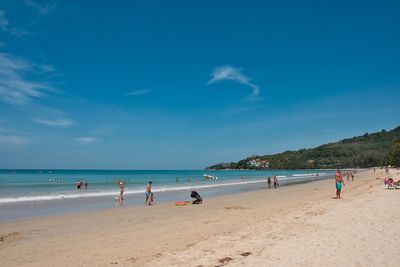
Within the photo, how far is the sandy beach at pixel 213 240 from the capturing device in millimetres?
7750

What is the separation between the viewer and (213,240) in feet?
32.6

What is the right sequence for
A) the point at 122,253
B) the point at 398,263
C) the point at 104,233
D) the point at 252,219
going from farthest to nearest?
the point at 252,219, the point at 104,233, the point at 122,253, the point at 398,263

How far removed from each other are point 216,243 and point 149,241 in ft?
7.25

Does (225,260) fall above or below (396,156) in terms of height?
below

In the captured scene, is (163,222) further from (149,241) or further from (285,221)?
(285,221)

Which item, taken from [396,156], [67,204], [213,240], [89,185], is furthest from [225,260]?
[396,156]

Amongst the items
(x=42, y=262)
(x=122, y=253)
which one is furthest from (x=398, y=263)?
(x=42, y=262)

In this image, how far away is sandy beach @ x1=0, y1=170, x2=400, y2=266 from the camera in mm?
7750

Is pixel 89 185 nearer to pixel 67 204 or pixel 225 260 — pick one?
pixel 67 204

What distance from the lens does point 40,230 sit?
1283 cm

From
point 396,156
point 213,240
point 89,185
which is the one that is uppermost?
point 396,156

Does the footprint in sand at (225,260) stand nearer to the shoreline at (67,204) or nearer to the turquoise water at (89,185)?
the shoreline at (67,204)

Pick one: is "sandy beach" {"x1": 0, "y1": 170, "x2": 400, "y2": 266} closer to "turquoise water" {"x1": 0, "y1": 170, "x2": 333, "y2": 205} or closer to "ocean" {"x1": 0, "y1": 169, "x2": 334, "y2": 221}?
"ocean" {"x1": 0, "y1": 169, "x2": 334, "y2": 221}

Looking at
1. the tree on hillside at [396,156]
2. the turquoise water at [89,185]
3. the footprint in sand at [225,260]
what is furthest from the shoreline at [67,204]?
the tree on hillside at [396,156]
